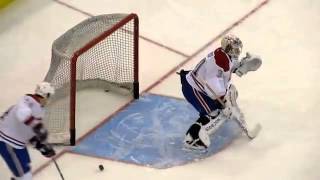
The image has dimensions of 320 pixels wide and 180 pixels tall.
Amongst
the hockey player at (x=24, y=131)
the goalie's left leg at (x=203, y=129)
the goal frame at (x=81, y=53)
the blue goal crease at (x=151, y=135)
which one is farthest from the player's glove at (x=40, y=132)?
the goalie's left leg at (x=203, y=129)

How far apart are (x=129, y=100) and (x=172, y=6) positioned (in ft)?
3.51

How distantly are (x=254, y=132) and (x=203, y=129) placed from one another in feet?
1.05

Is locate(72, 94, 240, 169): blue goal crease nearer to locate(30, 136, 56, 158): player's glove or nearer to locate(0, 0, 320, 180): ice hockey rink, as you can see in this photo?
locate(0, 0, 320, 180): ice hockey rink

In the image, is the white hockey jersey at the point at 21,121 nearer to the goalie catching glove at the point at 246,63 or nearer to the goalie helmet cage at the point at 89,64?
the goalie helmet cage at the point at 89,64

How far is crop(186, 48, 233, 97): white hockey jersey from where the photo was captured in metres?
3.87

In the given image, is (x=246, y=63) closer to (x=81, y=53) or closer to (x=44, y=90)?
(x=81, y=53)

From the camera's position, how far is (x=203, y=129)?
13.1 ft

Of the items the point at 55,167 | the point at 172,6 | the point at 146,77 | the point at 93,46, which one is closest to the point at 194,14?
the point at 172,6

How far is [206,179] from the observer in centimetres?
394

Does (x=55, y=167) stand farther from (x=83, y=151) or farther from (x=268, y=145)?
(x=268, y=145)

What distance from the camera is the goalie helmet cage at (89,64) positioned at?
4.07 m

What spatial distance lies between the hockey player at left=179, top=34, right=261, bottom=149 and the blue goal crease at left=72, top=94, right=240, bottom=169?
108 mm

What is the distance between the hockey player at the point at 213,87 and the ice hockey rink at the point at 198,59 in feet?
0.50

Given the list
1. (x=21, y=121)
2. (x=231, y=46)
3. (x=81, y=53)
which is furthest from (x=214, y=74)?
Result: (x=21, y=121)
